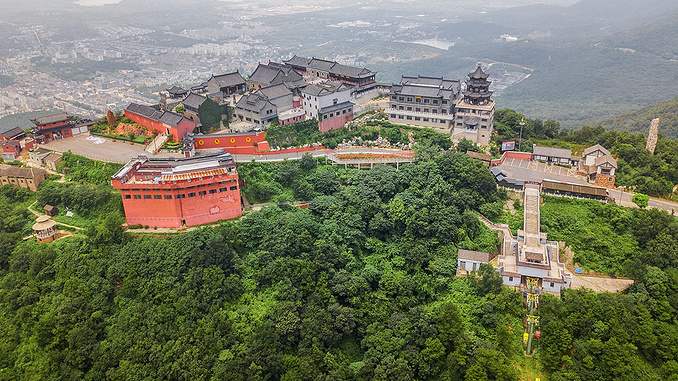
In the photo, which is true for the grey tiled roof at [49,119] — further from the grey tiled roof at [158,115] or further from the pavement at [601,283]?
the pavement at [601,283]

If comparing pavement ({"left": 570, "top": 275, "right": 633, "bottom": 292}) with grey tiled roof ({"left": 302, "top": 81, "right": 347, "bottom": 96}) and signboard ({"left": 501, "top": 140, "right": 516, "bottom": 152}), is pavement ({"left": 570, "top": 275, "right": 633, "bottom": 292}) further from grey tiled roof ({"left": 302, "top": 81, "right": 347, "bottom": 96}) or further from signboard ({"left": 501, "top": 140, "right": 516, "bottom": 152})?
grey tiled roof ({"left": 302, "top": 81, "right": 347, "bottom": 96})

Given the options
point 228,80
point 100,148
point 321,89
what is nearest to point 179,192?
point 100,148

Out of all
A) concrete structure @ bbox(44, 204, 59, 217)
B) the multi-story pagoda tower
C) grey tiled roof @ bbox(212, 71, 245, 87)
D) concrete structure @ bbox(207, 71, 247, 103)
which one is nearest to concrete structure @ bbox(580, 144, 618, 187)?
the multi-story pagoda tower

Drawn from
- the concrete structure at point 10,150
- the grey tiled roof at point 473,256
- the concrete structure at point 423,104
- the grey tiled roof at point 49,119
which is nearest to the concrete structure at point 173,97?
the grey tiled roof at point 49,119

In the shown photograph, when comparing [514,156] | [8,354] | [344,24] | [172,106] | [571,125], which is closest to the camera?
[8,354]

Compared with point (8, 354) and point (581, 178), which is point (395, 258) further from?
point (8, 354)

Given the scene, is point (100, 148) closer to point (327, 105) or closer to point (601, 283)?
point (327, 105)

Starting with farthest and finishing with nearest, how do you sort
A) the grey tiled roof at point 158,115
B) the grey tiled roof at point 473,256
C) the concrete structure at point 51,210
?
the grey tiled roof at point 158,115
the concrete structure at point 51,210
the grey tiled roof at point 473,256

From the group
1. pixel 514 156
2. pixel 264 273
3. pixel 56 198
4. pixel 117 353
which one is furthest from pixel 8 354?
pixel 514 156
